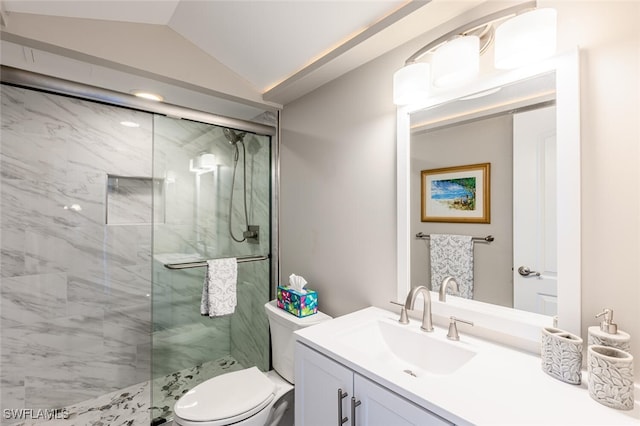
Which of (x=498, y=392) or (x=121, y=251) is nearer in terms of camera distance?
(x=498, y=392)

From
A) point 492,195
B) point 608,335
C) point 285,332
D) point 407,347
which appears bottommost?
point 285,332

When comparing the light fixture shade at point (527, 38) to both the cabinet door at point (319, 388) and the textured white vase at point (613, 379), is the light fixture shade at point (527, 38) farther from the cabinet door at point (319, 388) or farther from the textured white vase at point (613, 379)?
the cabinet door at point (319, 388)

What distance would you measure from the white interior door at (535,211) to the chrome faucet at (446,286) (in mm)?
222

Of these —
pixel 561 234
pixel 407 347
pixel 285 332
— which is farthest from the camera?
pixel 285 332

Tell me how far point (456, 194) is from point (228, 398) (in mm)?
1465

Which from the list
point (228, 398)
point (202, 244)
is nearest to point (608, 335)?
point (228, 398)

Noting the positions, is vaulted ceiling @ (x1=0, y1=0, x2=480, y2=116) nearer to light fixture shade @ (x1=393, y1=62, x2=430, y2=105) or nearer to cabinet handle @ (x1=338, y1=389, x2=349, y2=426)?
light fixture shade @ (x1=393, y1=62, x2=430, y2=105)

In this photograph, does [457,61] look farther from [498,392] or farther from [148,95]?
[148,95]

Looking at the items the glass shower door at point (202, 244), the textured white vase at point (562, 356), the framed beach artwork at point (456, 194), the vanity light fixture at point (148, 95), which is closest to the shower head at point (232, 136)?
the glass shower door at point (202, 244)

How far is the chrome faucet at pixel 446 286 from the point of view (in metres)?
1.27

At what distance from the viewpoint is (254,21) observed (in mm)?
1551

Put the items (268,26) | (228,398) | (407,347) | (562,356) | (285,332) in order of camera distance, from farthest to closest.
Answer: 1. (285,332)
2. (268,26)
3. (228,398)
4. (407,347)
5. (562,356)

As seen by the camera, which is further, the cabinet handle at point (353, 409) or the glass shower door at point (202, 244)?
the glass shower door at point (202, 244)

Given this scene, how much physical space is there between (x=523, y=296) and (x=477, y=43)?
955 mm
